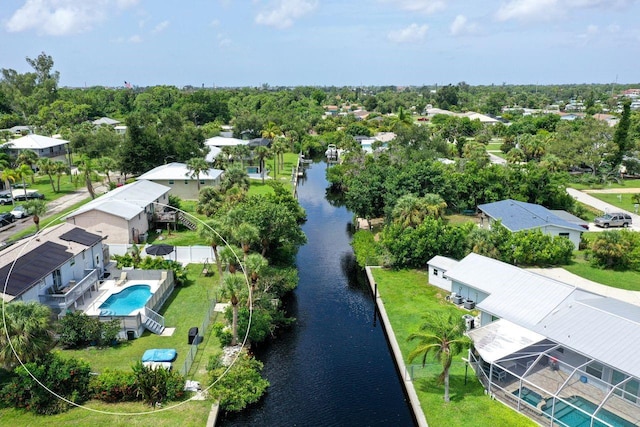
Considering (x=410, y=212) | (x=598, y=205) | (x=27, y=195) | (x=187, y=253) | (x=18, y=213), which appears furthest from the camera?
(x=598, y=205)

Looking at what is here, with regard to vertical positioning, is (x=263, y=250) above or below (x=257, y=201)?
below

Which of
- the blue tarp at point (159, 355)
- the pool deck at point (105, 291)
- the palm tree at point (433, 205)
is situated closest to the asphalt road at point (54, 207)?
the pool deck at point (105, 291)

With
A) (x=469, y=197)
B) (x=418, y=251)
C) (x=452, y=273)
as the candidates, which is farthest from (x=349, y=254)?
(x=469, y=197)

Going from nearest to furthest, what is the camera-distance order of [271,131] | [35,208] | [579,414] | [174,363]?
1. [579,414]
2. [174,363]
3. [35,208]
4. [271,131]

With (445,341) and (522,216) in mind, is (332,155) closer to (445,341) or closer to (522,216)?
(522,216)

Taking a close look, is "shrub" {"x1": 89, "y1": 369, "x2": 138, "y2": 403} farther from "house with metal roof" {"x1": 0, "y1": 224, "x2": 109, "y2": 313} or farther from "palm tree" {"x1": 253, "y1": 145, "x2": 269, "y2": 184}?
"palm tree" {"x1": 253, "y1": 145, "x2": 269, "y2": 184}

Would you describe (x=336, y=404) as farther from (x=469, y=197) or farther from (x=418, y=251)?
(x=469, y=197)

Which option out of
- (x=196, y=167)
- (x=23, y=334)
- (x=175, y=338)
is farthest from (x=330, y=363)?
(x=196, y=167)
